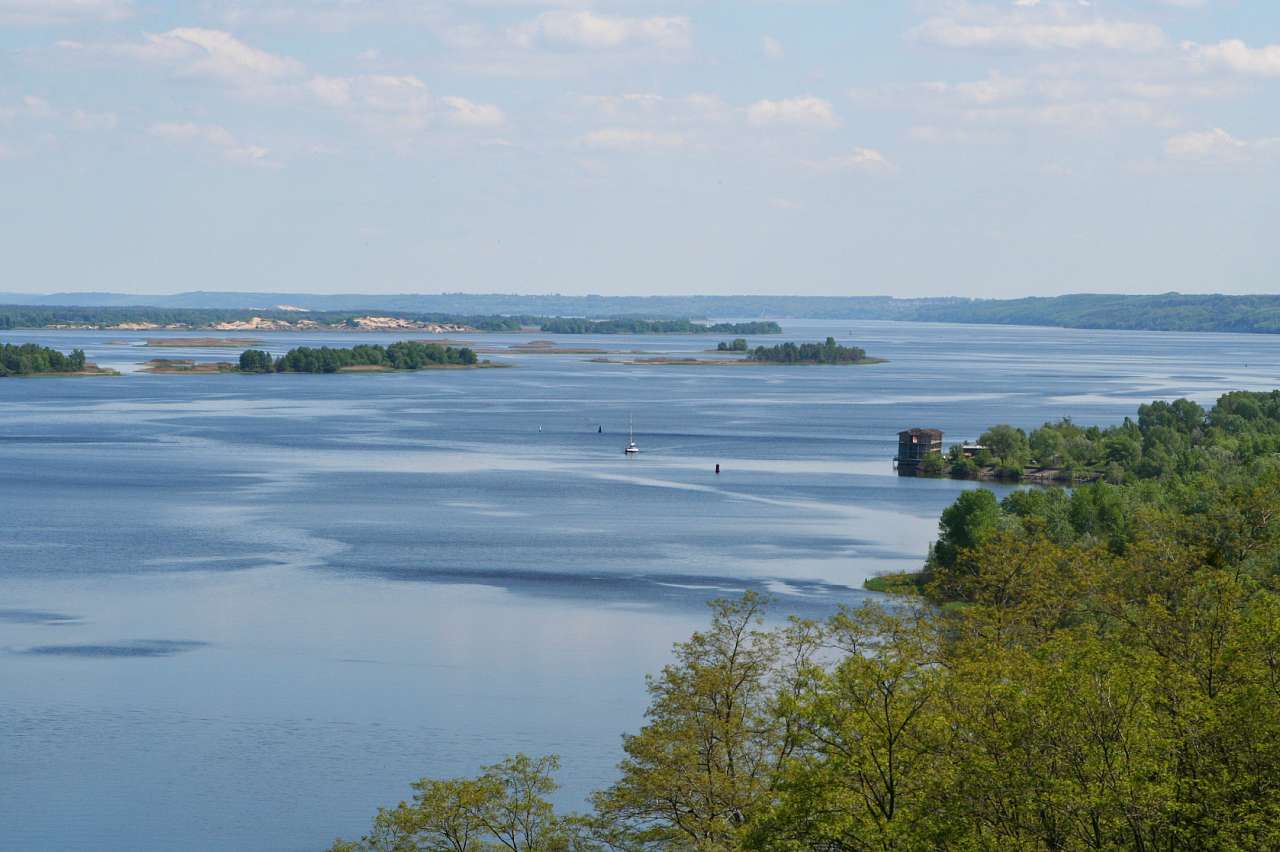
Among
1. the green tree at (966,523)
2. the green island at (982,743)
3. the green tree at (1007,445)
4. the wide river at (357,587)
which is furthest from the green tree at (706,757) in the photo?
the green tree at (1007,445)

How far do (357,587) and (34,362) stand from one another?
149m

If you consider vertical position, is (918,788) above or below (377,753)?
above

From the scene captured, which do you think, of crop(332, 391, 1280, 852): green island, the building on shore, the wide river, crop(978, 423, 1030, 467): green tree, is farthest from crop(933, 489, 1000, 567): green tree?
the building on shore

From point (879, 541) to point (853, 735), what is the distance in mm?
45658

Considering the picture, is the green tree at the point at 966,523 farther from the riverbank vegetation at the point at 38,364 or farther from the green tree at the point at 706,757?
the riverbank vegetation at the point at 38,364

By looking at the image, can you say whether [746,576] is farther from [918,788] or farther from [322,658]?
[918,788]

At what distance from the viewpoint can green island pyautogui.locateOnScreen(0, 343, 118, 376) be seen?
7564 inches

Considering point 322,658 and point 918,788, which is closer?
point 918,788

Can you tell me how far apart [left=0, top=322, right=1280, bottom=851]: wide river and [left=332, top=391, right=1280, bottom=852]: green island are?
6542 millimetres

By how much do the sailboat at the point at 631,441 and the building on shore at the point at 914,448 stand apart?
1735 centimetres

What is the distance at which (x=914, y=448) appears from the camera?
95875 millimetres

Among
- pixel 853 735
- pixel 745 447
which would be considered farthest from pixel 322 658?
pixel 745 447

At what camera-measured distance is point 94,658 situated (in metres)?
46.3

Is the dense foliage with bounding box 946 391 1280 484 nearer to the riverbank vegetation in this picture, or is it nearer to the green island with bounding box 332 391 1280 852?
the green island with bounding box 332 391 1280 852
